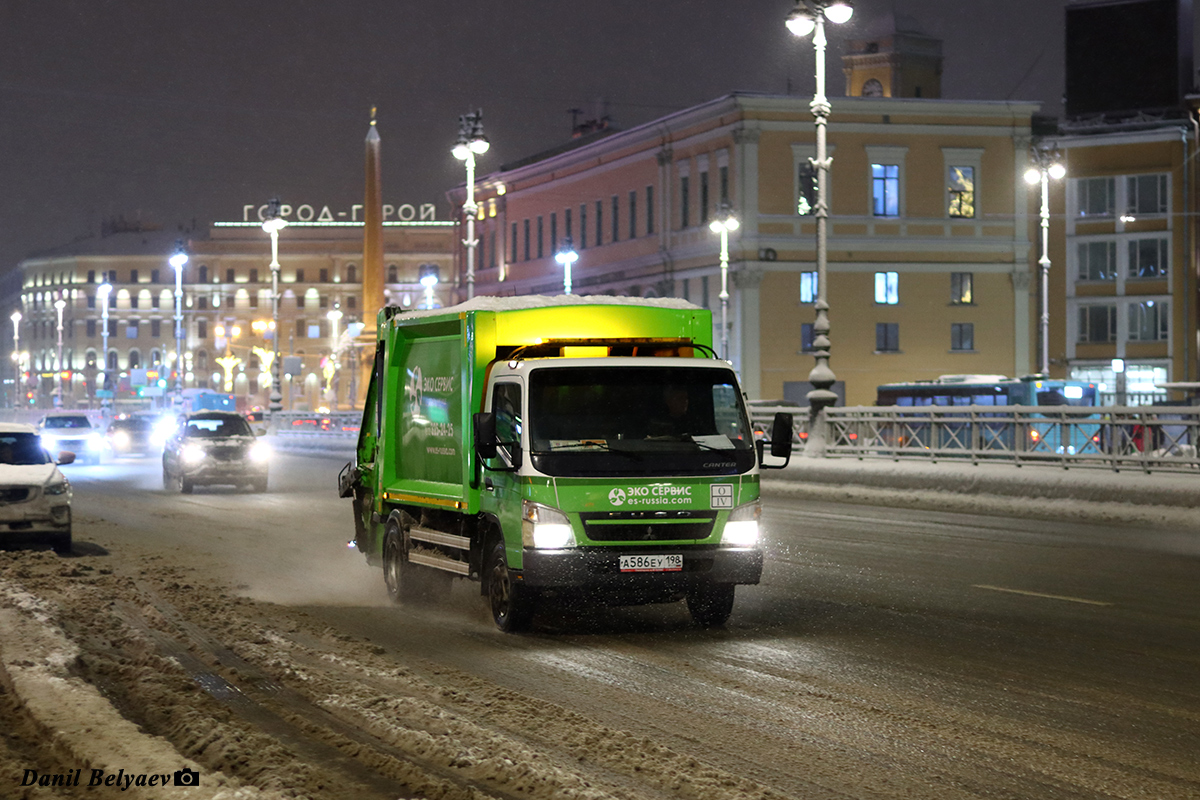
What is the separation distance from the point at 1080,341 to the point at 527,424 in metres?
66.4

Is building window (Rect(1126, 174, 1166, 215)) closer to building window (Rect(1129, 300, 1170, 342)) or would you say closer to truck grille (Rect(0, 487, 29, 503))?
building window (Rect(1129, 300, 1170, 342))

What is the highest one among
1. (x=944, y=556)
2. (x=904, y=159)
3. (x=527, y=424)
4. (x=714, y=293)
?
(x=904, y=159)

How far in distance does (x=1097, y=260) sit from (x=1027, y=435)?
49.9 metres

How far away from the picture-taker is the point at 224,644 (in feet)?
35.4

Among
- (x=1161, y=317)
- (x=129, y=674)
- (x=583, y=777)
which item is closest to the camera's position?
(x=583, y=777)

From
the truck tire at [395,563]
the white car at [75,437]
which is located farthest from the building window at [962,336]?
the truck tire at [395,563]

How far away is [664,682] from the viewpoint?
927 centimetres

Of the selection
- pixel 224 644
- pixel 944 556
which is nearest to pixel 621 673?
pixel 224 644

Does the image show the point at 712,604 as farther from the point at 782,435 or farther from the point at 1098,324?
the point at 1098,324

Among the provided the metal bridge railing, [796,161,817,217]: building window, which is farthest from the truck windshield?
[796,161,817,217]: building window

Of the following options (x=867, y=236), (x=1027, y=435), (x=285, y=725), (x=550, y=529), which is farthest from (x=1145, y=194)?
(x=285, y=725)

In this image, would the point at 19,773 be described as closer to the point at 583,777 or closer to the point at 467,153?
the point at 583,777

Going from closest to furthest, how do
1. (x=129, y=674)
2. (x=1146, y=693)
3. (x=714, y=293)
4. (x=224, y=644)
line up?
(x=1146, y=693) → (x=129, y=674) → (x=224, y=644) → (x=714, y=293)

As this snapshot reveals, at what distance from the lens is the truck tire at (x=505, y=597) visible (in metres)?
11.1
